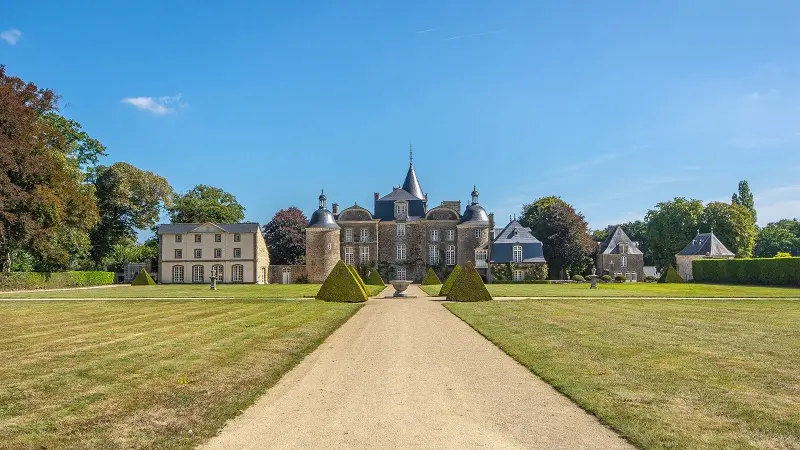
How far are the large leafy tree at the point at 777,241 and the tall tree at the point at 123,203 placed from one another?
82.1 m

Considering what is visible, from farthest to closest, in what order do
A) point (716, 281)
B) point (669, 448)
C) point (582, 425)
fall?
point (716, 281), point (582, 425), point (669, 448)

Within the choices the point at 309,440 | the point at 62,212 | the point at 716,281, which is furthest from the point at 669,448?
the point at 716,281

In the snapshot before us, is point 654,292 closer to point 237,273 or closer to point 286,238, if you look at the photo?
point 237,273

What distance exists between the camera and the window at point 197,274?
64188 mm

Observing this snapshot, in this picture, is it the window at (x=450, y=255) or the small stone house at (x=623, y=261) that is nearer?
the window at (x=450, y=255)

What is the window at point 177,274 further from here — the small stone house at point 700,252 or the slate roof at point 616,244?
the small stone house at point 700,252

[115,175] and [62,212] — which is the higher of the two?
[115,175]

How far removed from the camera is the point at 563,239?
204 ft

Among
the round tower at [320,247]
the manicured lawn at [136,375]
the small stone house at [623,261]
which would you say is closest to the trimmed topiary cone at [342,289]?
the manicured lawn at [136,375]

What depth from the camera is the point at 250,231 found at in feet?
208

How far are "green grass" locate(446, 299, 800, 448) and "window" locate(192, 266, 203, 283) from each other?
5228cm

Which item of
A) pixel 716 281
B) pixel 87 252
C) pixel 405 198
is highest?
pixel 405 198

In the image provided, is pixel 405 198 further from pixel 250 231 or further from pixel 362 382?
pixel 362 382

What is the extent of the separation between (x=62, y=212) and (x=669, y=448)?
38411mm
